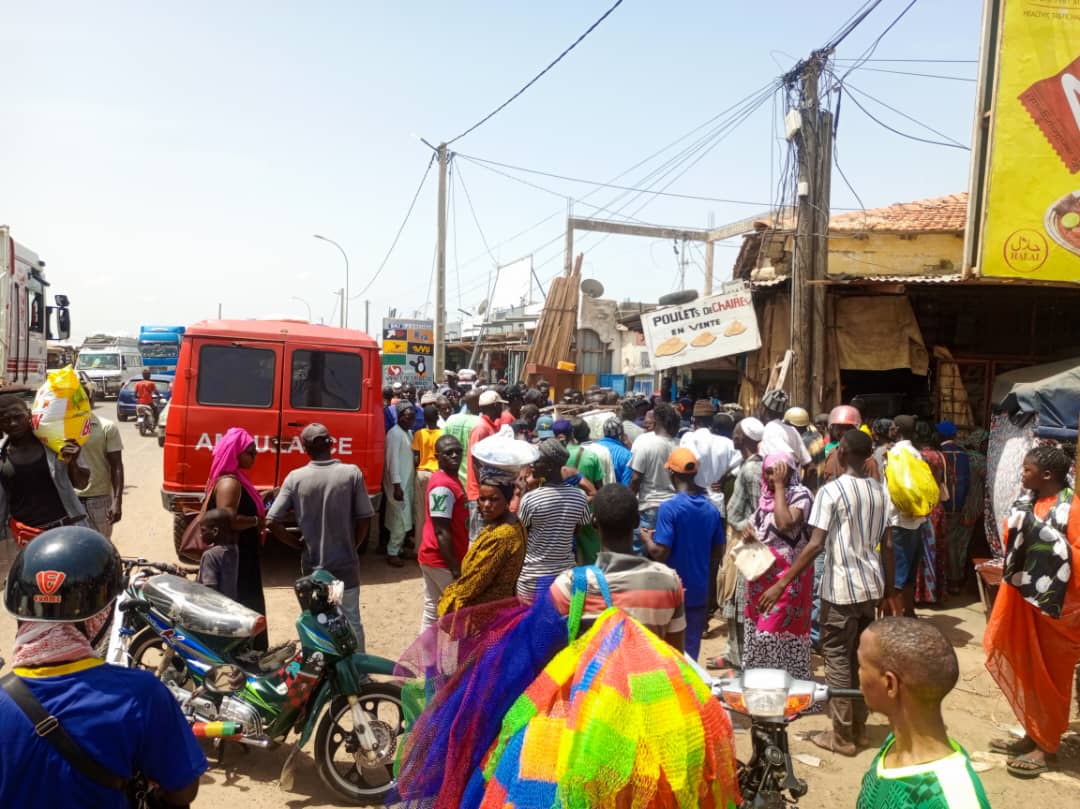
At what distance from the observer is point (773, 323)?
1062 cm

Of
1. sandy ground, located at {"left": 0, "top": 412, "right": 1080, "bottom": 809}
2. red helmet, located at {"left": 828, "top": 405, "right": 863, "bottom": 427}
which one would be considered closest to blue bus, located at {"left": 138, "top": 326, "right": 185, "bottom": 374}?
sandy ground, located at {"left": 0, "top": 412, "right": 1080, "bottom": 809}

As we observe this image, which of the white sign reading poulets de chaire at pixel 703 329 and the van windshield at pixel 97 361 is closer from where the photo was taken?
the white sign reading poulets de chaire at pixel 703 329

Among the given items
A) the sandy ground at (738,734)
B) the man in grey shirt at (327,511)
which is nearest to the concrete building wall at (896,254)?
the sandy ground at (738,734)

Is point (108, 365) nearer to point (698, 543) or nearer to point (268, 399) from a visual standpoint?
point (268, 399)

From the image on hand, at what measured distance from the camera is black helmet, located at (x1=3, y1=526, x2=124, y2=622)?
6.01 feet

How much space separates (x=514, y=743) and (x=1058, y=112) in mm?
8201

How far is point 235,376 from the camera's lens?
7.84m

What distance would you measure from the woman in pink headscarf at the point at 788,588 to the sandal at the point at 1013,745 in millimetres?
1319

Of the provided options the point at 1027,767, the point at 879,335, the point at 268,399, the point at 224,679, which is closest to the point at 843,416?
the point at 1027,767

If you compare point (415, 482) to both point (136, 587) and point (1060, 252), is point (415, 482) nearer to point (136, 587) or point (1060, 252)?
point (136, 587)

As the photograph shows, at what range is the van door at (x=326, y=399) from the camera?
791 cm

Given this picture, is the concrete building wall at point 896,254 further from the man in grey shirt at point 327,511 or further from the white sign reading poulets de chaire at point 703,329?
the man in grey shirt at point 327,511

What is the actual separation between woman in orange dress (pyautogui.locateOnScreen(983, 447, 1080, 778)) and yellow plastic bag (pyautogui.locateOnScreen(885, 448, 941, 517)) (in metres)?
1.37

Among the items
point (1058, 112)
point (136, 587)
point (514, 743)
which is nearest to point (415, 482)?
point (136, 587)
